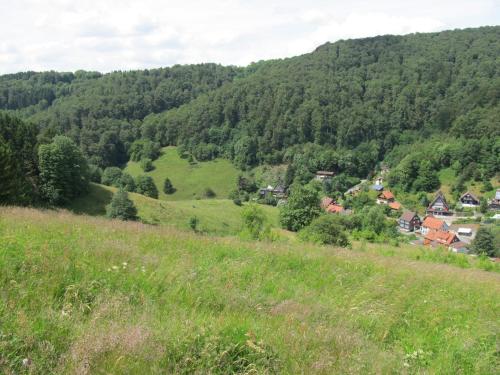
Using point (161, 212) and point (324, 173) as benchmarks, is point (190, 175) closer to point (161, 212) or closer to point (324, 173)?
point (324, 173)

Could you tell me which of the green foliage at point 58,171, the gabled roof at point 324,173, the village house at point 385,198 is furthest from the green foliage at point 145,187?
the gabled roof at point 324,173

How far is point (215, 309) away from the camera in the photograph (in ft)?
15.6

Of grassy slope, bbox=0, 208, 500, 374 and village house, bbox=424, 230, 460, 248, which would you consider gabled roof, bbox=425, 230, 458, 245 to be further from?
grassy slope, bbox=0, 208, 500, 374

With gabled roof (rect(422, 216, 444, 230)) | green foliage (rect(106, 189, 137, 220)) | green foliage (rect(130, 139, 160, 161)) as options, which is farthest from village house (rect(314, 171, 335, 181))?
green foliage (rect(106, 189, 137, 220))

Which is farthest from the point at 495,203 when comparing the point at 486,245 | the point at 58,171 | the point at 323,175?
the point at 58,171

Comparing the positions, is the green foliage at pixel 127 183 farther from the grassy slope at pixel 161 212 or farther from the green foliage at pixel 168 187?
the green foliage at pixel 168 187

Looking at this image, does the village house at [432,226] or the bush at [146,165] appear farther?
the bush at [146,165]

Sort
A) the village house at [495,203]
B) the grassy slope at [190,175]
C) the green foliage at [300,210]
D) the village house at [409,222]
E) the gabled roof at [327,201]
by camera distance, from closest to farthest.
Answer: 1. the green foliage at [300,210]
2. the village house at [409,222]
3. the village house at [495,203]
4. the gabled roof at [327,201]
5. the grassy slope at [190,175]

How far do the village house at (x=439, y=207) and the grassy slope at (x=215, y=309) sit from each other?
3257 inches

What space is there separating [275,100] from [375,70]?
5576 cm

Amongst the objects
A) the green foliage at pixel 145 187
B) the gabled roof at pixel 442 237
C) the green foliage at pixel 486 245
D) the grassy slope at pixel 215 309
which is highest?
the grassy slope at pixel 215 309

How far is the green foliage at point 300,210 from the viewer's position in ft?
161

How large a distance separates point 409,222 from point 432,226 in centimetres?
543

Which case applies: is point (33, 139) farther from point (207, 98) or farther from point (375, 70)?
point (375, 70)
